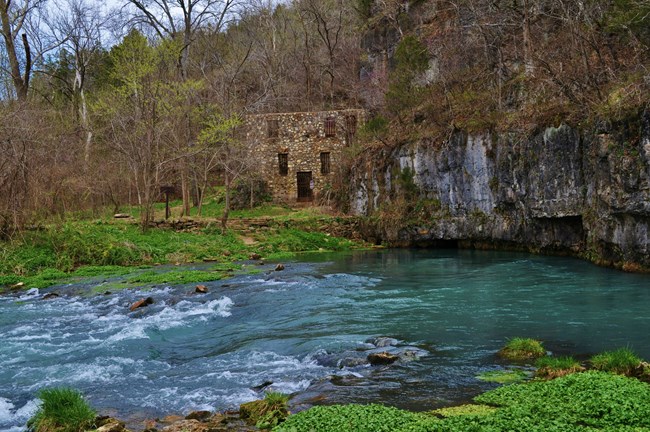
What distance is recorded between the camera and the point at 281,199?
4822cm

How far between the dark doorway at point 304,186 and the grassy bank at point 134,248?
1047 cm

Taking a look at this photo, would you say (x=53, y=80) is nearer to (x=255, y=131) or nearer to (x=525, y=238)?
(x=255, y=131)

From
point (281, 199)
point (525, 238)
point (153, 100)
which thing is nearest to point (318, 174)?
point (281, 199)

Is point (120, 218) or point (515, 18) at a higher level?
point (515, 18)

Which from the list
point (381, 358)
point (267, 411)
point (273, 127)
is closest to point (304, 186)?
point (273, 127)

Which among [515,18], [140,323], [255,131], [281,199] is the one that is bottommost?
[140,323]

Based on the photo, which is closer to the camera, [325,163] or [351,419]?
[351,419]

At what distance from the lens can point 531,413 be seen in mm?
7195

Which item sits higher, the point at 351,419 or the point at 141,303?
the point at 351,419

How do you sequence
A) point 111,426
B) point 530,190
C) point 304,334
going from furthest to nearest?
point 530,190 → point 304,334 → point 111,426

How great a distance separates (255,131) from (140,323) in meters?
34.5

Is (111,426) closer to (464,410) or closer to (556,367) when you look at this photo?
(464,410)

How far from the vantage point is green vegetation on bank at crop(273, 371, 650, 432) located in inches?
266

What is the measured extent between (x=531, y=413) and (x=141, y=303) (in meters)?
12.7
